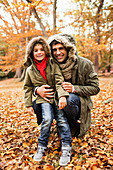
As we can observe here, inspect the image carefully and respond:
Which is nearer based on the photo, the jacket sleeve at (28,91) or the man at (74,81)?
the man at (74,81)

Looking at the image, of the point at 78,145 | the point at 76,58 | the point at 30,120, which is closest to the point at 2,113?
the point at 30,120

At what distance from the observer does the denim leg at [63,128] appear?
1.97 metres

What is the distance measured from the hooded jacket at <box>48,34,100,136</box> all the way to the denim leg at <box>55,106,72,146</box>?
10.3 inches

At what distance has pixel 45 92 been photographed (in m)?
2.11

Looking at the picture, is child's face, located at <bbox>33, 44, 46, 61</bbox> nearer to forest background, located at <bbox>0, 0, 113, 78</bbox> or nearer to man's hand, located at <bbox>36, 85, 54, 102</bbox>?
man's hand, located at <bbox>36, 85, 54, 102</bbox>

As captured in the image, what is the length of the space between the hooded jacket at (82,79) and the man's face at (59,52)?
0.07 meters

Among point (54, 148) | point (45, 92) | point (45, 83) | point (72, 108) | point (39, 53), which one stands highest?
point (39, 53)

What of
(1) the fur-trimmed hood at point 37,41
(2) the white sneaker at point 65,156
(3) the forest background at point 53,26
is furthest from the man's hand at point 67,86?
(3) the forest background at point 53,26

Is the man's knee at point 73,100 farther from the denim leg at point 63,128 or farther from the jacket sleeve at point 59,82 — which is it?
the denim leg at point 63,128

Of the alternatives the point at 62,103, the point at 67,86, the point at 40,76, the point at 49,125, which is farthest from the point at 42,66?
the point at 49,125

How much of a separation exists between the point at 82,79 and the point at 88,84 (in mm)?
128

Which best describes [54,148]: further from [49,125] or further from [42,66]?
[42,66]

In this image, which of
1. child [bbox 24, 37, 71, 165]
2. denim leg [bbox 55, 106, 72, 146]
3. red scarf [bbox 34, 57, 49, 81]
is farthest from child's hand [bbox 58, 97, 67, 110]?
red scarf [bbox 34, 57, 49, 81]

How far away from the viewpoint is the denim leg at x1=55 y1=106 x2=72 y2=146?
1.97m
